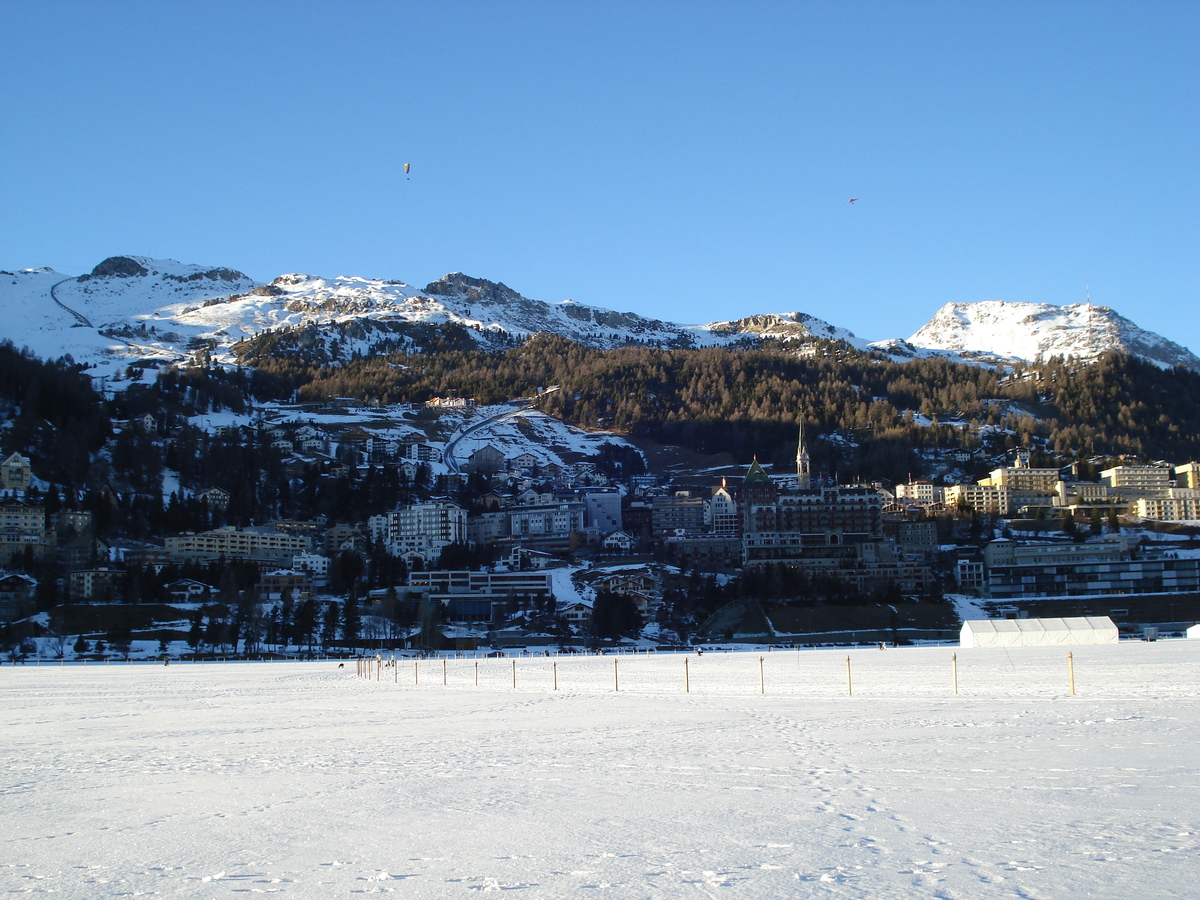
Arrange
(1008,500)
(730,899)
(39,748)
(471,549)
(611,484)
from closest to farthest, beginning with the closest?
(730,899) → (39,748) → (471,549) → (1008,500) → (611,484)

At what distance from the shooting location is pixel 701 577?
4806 inches

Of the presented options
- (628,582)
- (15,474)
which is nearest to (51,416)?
(15,474)

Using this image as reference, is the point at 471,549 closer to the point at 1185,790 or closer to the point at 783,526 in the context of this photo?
the point at 783,526

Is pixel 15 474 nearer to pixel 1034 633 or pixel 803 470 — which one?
pixel 803 470

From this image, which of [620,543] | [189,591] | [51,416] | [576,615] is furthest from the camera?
[51,416]

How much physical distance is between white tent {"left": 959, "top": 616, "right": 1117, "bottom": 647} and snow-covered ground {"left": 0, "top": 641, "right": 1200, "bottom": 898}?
4071cm

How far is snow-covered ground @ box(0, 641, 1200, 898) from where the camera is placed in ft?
26.8

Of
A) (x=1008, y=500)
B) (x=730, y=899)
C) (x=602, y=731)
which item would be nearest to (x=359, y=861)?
(x=730, y=899)

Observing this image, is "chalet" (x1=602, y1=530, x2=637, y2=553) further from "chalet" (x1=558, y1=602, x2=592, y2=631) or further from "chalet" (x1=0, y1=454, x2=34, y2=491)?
"chalet" (x1=0, y1=454, x2=34, y2=491)

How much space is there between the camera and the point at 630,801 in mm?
11305

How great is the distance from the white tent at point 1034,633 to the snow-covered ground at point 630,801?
40713 millimetres

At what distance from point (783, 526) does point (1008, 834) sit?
5462 inches

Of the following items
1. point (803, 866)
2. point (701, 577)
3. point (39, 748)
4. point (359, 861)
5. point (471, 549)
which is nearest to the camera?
point (803, 866)

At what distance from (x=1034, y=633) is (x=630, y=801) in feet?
189
